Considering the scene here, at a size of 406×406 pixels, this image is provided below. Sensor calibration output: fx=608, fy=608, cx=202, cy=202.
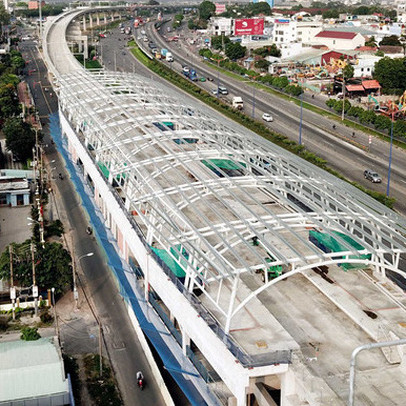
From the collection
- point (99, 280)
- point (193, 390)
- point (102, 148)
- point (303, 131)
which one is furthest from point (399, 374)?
point (303, 131)

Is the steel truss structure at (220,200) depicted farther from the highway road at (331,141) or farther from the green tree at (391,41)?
the green tree at (391,41)

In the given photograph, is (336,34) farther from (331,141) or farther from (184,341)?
(184,341)

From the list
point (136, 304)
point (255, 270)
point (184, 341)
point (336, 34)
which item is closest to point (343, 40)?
point (336, 34)

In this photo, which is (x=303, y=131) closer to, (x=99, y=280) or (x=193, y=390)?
(x=99, y=280)

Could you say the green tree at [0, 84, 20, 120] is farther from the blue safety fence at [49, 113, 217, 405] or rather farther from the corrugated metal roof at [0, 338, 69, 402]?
the corrugated metal roof at [0, 338, 69, 402]

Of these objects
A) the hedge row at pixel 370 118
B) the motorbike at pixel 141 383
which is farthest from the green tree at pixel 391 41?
the motorbike at pixel 141 383

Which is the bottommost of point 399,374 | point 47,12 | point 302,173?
point 399,374
